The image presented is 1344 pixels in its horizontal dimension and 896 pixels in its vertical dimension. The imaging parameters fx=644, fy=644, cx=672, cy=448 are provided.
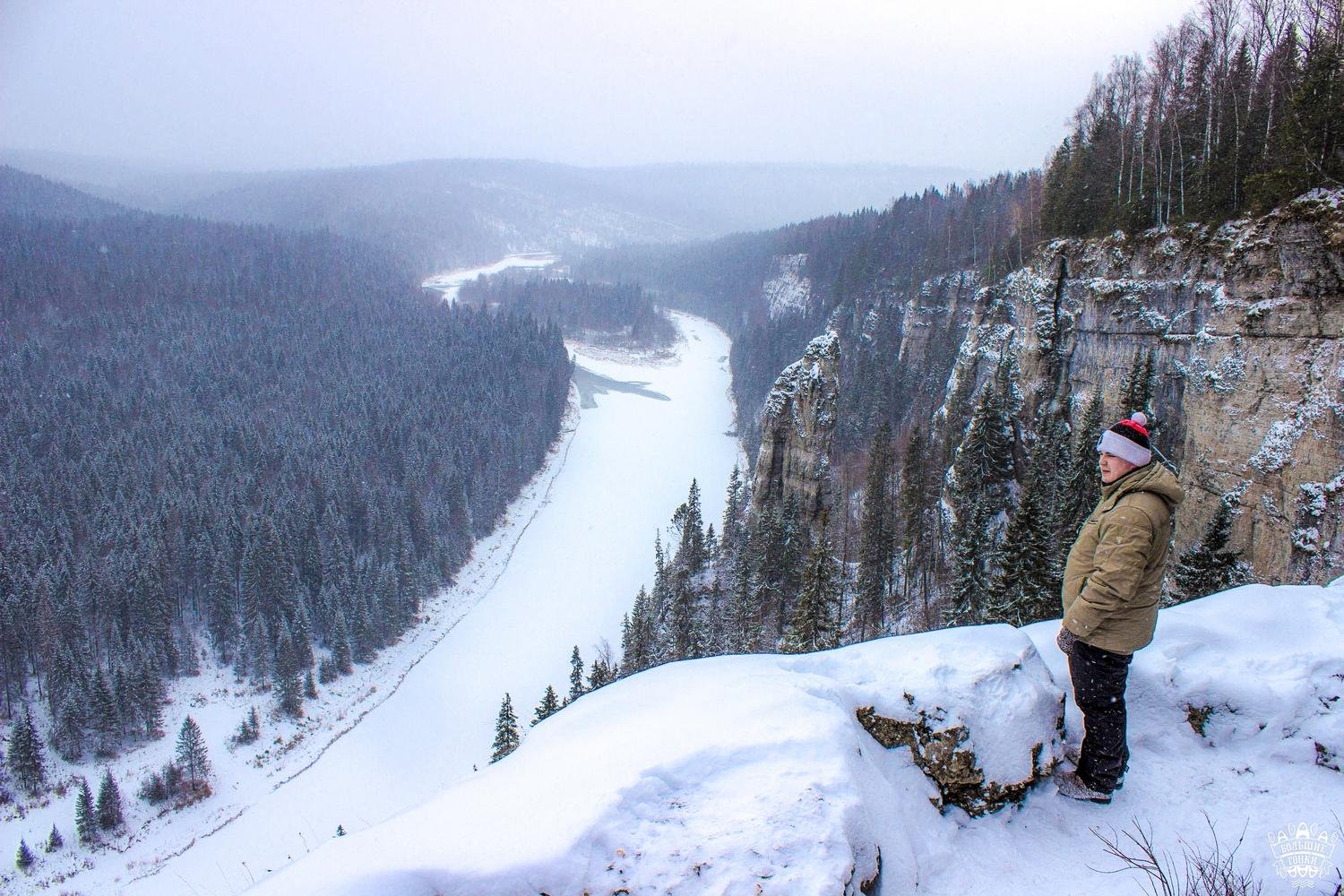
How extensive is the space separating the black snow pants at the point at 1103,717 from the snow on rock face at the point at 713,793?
0.32 metres

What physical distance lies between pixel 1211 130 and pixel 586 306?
140 meters

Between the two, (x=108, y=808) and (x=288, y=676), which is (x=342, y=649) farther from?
(x=108, y=808)

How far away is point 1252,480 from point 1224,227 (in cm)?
1062

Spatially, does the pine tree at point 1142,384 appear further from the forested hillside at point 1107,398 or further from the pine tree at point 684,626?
the pine tree at point 684,626

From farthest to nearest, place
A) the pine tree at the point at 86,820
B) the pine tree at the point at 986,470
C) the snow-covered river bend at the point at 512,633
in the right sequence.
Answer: the pine tree at the point at 986,470 < the snow-covered river bend at the point at 512,633 < the pine tree at the point at 86,820

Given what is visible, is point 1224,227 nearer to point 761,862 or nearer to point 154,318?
point 761,862

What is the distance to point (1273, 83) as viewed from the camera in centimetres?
2706

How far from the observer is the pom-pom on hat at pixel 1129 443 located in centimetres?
552

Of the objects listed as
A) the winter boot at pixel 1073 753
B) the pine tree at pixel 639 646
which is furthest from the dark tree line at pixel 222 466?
the winter boot at pixel 1073 753

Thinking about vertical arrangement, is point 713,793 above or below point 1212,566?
above

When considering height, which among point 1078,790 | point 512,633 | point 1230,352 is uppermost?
point 1230,352

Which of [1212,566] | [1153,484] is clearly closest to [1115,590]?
[1153,484]

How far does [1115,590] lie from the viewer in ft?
17.5

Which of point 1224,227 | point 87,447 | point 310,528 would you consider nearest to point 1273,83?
point 1224,227
